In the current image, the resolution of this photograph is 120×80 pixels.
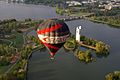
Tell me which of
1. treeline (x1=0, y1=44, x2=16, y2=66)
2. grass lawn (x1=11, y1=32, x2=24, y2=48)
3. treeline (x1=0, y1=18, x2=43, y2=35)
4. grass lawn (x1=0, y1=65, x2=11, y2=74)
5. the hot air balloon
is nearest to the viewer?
the hot air balloon

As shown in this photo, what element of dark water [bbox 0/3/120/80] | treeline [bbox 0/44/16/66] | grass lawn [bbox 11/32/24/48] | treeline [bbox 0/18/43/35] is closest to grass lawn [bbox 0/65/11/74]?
treeline [bbox 0/44/16/66]

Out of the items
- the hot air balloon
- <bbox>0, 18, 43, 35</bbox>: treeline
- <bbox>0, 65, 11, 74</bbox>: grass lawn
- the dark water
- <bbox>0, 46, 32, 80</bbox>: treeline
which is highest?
the hot air balloon

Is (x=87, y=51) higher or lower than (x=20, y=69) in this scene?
higher

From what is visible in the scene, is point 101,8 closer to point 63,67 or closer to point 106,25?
point 106,25

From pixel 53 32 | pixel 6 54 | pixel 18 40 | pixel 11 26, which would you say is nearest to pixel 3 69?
pixel 6 54

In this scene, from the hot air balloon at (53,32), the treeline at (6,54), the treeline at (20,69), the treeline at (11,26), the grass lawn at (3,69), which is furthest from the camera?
the treeline at (11,26)

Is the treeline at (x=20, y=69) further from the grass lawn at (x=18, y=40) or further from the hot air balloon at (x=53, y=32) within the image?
the hot air balloon at (x=53, y=32)

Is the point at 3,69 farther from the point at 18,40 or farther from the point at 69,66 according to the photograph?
the point at 18,40

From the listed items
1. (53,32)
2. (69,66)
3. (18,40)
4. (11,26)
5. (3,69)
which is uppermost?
(53,32)

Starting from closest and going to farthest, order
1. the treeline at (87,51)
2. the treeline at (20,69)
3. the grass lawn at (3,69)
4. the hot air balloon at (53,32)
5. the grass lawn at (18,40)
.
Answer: the hot air balloon at (53,32)
the treeline at (20,69)
the grass lawn at (3,69)
the treeline at (87,51)
the grass lawn at (18,40)

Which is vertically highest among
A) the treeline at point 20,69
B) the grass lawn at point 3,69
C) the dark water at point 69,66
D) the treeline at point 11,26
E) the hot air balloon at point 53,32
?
the hot air balloon at point 53,32

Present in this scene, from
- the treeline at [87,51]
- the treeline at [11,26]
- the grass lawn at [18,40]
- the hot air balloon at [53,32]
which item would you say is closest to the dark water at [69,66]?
the treeline at [87,51]

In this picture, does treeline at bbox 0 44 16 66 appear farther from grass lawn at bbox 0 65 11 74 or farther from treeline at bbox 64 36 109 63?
treeline at bbox 64 36 109 63
